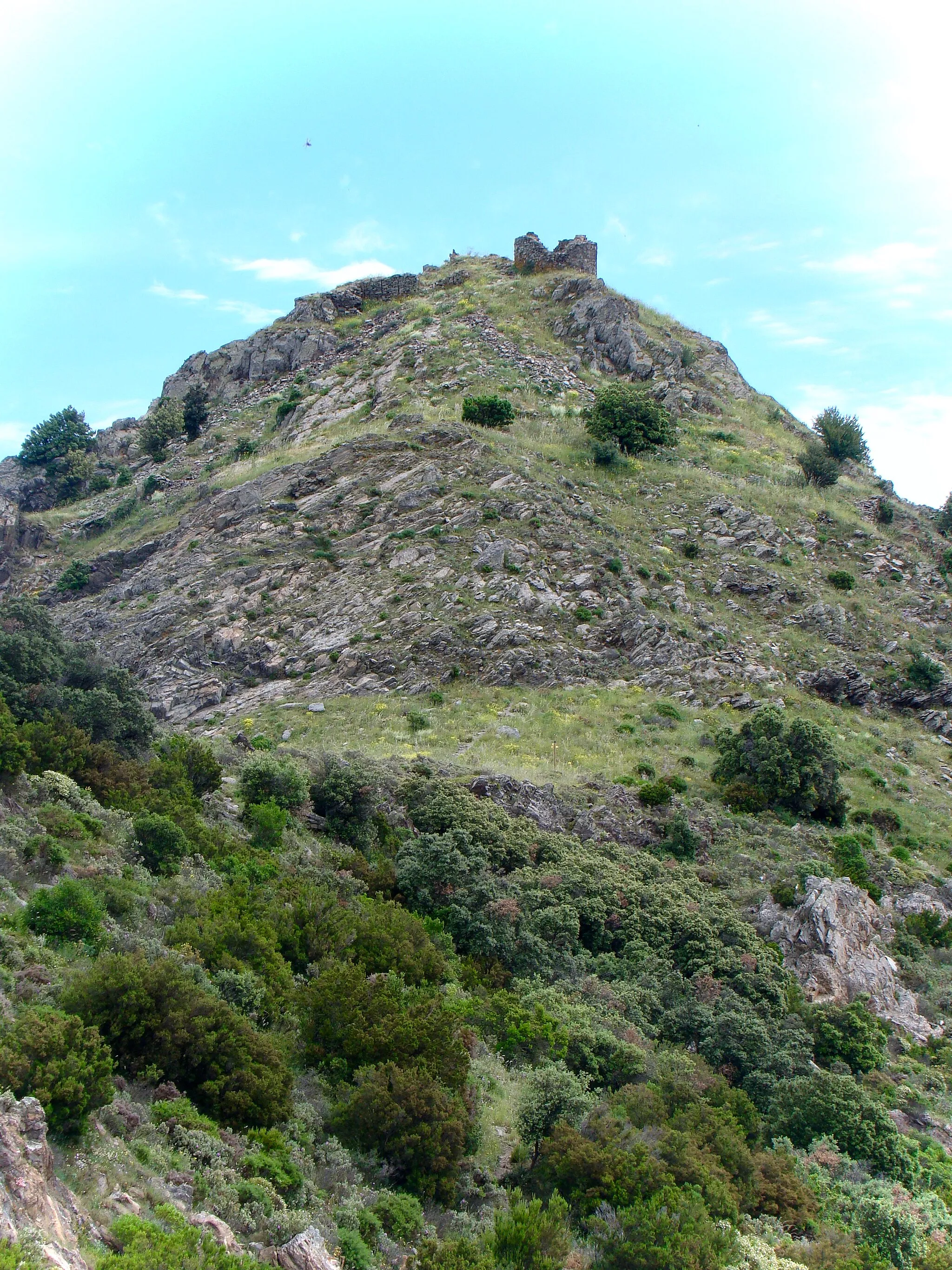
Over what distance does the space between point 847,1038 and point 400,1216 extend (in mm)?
10037

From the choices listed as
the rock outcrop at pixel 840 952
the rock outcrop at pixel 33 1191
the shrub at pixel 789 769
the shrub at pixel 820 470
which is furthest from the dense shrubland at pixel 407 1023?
the shrub at pixel 820 470

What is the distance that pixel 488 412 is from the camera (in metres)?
43.7

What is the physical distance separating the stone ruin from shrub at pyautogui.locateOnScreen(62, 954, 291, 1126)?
60.6 metres

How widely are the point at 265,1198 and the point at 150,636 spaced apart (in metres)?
27.8

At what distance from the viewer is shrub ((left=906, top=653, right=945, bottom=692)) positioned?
33188 mm

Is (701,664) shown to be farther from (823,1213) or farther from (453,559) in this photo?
(823,1213)

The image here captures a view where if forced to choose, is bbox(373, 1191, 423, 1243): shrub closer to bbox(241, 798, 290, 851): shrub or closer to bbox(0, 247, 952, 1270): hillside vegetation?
bbox(0, 247, 952, 1270): hillside vegetation

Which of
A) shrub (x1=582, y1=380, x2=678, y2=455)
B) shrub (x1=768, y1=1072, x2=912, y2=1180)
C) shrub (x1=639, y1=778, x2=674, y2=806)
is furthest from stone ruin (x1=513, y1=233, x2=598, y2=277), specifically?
shrub (x1=768, y1=1072, x2=912, y2=1180)

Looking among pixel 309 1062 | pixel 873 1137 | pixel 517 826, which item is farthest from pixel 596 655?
pixel 309 1062

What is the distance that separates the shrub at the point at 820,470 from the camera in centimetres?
4666

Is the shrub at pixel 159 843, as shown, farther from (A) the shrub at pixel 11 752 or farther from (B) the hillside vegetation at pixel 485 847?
(A) the shrub at pixel 11 752

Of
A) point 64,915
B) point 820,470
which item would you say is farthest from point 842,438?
point 64,915

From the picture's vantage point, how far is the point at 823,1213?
12125 millimetres

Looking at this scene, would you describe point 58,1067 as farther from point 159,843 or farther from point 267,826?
point 267,826
